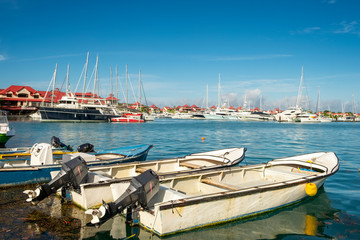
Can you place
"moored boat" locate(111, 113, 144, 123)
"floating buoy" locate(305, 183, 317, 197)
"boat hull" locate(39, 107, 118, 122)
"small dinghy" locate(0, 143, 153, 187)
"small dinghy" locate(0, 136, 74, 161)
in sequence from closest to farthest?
1. "floating buoy" locate(305, 183, 317, 197)
2. "small dinghy" locate(0, 143, 153, 187)
3. "small dinghy" locate(0, 136, 74, 161)
4. "boat hull" locate(39, 107, 118, 122)
5. "moored boat" locate(111, 113, 144, 123)

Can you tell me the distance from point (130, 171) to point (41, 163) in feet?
12.2

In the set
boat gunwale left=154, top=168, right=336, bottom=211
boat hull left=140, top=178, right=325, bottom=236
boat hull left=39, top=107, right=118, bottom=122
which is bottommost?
boat hull left=140, top=178, right=325, bottom=236

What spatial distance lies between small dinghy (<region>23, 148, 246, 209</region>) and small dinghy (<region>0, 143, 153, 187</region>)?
181cm

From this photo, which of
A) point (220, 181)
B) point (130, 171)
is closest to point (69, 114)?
point (130, 171)

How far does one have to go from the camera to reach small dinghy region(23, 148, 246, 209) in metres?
7.15

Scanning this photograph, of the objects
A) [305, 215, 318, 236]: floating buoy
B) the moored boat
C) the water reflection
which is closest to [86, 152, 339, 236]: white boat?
the water reflection

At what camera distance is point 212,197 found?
253 inches

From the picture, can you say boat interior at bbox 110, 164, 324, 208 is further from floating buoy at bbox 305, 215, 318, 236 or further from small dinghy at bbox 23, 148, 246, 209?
floating buoy at bbox 305, 215, 318, 236

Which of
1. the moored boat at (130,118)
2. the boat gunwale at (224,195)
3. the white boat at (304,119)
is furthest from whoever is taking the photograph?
the white boat at (304,119)

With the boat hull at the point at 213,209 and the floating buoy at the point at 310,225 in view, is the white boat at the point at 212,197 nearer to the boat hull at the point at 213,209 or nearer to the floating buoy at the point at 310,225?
the boat hull at the point at 213,209

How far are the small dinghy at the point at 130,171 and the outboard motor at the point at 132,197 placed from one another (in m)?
0.31

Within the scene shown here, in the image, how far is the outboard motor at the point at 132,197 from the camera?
215 inches

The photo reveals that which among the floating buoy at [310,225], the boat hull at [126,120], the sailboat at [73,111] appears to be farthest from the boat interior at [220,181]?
the boat hull at [126,120]

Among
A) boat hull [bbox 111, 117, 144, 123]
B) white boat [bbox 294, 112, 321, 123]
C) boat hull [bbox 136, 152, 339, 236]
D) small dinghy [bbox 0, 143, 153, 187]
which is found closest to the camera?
boat hull [bbox 136, 152, 339, 236]
